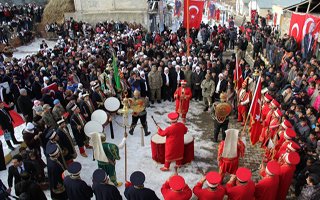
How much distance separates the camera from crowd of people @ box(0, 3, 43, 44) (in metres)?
24.1

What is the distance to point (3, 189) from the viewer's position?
646 centimetres

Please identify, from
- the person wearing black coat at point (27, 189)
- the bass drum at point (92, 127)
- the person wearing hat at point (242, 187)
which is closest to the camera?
the person wearing hat at point (242, 187)

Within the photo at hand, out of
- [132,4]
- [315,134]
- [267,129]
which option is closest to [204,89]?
[267,129]

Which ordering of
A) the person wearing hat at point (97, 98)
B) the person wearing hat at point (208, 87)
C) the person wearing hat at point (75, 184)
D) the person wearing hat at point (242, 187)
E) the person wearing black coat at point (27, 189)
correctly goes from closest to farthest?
the person wearing hat at point (242, 187) < the person wearing hat at point (75, 184) < the person wearing black coat at point (27, 189) < the person wearing hat at point (97, 98) < the person wearing hat at point (208, 87)

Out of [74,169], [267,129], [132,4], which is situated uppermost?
[132,4]

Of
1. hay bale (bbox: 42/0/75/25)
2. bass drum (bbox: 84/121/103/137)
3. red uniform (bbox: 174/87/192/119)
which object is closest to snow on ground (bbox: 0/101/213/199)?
red uniform (bbox: 174/87/192/119)

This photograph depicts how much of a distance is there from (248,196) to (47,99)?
7.46 metres

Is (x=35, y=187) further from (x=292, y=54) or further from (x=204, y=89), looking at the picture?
(x=292, y=54)

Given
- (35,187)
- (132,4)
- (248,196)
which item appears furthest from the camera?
(132,4)

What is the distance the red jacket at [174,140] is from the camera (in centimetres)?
753

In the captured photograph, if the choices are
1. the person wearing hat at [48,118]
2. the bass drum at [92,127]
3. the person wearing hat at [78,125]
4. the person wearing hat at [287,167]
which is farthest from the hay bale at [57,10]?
the person wearing hat at [287,167]

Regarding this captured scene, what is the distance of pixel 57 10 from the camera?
2875 cm

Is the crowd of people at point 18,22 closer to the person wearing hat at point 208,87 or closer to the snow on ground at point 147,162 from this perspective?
the snow on ground at point 147,162

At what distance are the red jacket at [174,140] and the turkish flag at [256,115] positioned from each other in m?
2.60
